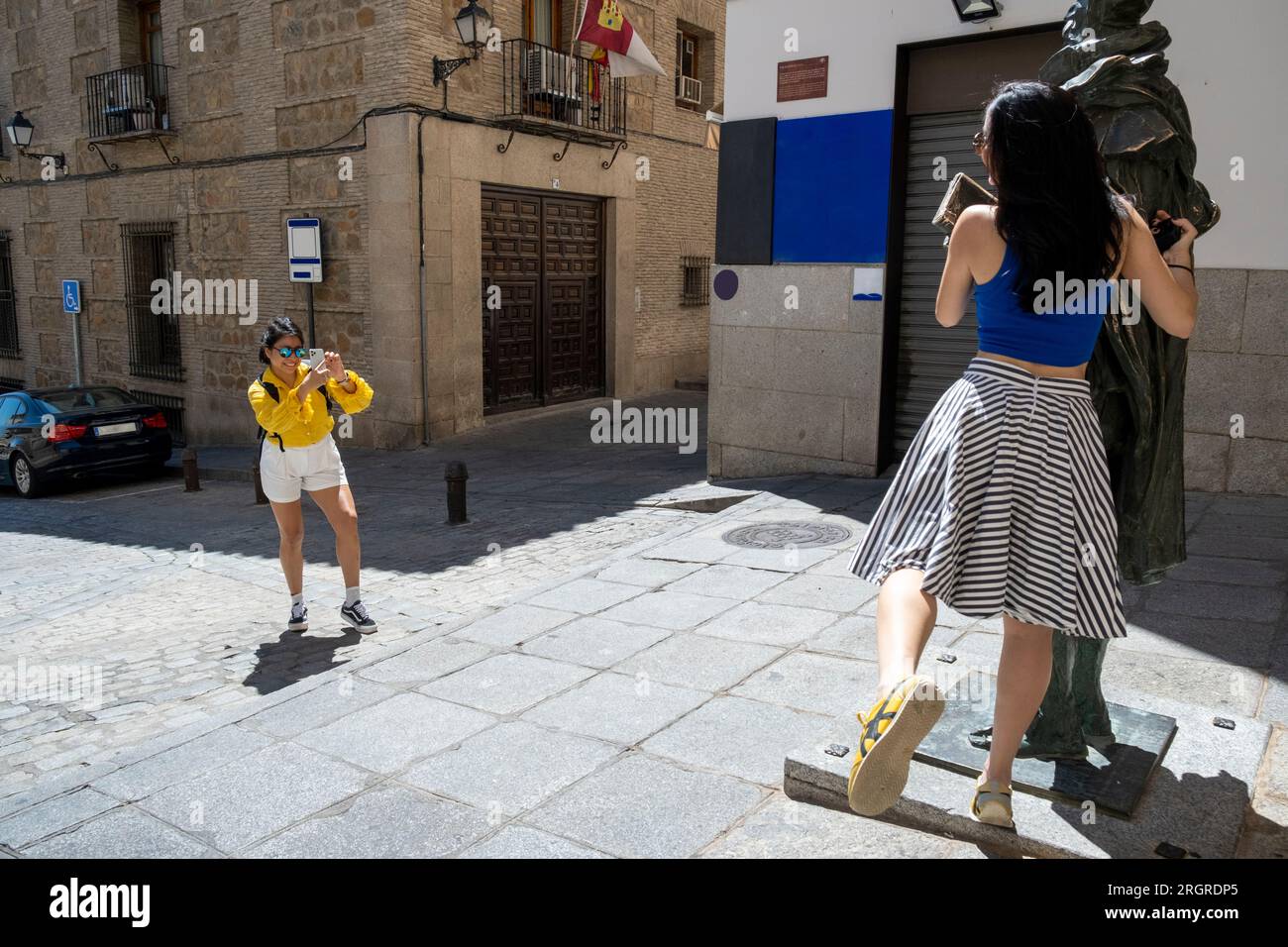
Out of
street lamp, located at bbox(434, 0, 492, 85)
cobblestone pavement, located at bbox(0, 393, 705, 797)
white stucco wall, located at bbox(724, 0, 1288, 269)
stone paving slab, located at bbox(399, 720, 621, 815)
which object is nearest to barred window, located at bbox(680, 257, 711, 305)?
cobblestone pavement, located at bbox(0, 393, 705, 797)

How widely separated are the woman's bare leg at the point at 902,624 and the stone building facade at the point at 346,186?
40.9ft

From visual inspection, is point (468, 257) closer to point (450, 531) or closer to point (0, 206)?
point (450, 531)

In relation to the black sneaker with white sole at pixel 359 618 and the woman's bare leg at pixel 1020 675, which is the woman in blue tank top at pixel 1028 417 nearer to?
the woman's bare leg at pixel 1020 675

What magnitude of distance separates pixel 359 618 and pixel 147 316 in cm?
1468

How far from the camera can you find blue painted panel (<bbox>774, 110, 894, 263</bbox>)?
8.84m

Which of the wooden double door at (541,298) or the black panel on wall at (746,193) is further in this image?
Answer: the wooden double door at (541,298)

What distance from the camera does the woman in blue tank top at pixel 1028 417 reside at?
2.43m

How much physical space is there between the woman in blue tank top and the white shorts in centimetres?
436

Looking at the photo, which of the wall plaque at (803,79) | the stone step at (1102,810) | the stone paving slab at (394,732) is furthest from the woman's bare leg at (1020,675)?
the wall plaque at (803,79)

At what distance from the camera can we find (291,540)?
6340mm

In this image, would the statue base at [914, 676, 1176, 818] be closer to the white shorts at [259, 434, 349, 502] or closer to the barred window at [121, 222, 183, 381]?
the white shorts at [259, 434, 349, 502]

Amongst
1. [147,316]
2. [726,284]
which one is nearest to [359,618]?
[726,284]

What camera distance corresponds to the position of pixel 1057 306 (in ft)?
8.17
